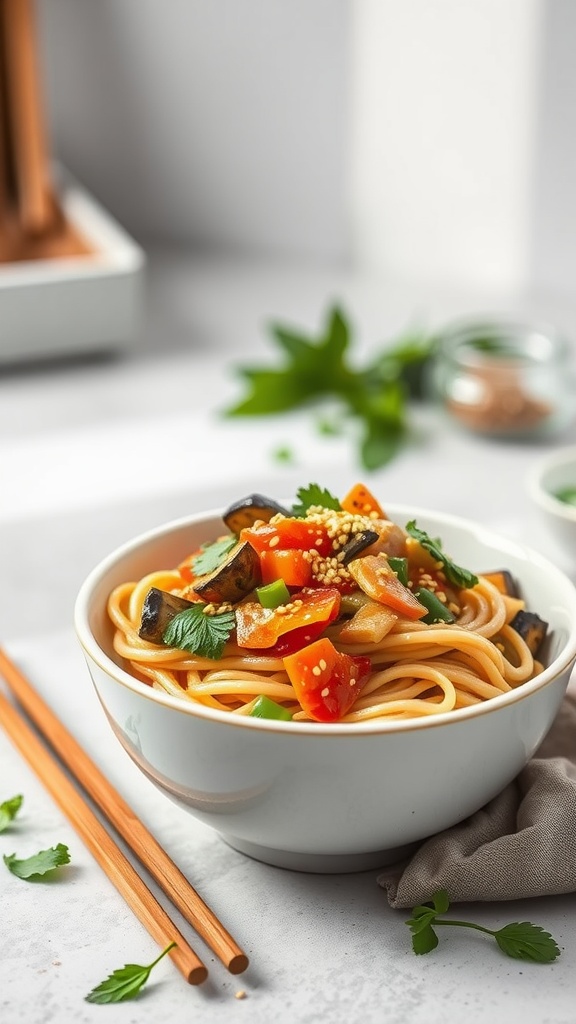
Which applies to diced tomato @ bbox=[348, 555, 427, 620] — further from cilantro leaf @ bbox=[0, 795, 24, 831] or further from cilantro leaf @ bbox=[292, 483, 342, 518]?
cilantro leaf @ bbox=[0, 795, 24, 831]

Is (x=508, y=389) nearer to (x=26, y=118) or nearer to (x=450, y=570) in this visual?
(x=450, y=570)

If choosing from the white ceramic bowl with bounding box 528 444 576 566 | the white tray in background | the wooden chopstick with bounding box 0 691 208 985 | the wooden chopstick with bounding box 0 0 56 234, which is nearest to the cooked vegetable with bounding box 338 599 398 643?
the wooden chopstick with bounding box 0 691 208 985

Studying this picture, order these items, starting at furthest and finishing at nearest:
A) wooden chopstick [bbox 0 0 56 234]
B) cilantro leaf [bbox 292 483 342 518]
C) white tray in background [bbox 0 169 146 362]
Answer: wooden chopstick [bbox 0 0 56 234] < white tray in background [bbox 0 169 146 362] < cilantro leaf [bbox 292 483 342 518]

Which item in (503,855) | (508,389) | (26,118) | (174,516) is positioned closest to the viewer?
(503,855)

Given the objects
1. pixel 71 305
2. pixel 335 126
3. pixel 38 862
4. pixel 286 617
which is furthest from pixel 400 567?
pixel 335 126

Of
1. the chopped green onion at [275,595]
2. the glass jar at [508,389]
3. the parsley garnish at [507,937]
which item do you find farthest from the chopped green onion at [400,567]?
the glass jar at [508,389]

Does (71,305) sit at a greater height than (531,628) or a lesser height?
lesser
